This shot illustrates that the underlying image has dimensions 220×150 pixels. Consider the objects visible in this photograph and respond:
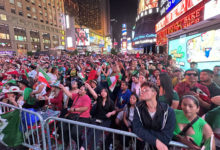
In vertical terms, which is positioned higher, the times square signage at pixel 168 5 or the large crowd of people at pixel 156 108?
the times square signage at pixel 168 5

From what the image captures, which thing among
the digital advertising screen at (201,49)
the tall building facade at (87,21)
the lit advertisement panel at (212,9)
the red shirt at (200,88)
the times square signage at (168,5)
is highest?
the tall building facade at (87,21)

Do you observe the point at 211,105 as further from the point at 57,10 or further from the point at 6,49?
the point at 57,10

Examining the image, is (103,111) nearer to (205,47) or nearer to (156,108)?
(156,108)

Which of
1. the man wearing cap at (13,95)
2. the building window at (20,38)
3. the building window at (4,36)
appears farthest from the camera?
the building window at (20,38)

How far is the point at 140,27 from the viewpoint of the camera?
37906 mm

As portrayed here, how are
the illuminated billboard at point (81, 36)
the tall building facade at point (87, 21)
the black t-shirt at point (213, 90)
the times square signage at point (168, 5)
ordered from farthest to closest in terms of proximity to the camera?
1. the tall building facade at point (87, 21)
2. the illuminated billboard at point (81, 36)
3. the times square signage at point (168, 5)
4. the black t-shirt at point (213, 90)

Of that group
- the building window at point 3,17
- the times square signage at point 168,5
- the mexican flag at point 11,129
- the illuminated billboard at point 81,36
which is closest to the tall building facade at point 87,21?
the illuminated billboard at point 81,36

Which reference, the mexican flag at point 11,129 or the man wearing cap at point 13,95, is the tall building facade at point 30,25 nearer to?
the man wearing cap at point 13,95

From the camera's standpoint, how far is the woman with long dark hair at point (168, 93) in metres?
2.93

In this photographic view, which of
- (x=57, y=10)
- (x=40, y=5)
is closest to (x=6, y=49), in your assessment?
(x=40, y=5)

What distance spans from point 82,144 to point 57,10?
85.3 meters

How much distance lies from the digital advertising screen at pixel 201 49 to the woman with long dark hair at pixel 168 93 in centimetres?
634

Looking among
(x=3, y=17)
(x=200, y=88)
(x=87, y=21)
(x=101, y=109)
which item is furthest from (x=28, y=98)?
(x=87, y=21)

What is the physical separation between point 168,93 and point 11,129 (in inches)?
155
